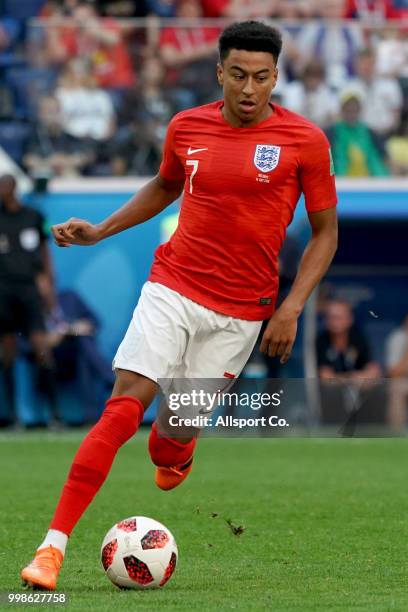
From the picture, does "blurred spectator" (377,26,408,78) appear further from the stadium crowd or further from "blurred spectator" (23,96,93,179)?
"blurred spectator" (23,96,93,179)

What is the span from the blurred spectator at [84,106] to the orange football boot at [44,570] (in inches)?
440

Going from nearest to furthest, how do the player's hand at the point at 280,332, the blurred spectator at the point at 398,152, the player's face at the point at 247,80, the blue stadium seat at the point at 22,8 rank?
the player's hand at the point at 280,332
the player's face at the point at 247,80
the blurred spectator at the point at 398,152
the blue stadium seat at the point at 22,8

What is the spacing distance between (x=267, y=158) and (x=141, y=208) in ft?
2.61

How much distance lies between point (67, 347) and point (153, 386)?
9.96 meters

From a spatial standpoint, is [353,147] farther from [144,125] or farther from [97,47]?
[97,47]

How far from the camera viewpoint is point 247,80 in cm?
592

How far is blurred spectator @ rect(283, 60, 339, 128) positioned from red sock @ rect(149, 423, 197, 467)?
984 cm

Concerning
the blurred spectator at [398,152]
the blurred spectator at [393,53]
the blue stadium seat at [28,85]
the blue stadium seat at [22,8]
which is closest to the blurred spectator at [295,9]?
the blurred spectator at [393,53]

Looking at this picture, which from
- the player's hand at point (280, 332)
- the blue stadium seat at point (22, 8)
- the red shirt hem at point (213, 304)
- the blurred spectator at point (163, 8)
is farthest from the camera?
the blue stadium seat at point (22, 8)

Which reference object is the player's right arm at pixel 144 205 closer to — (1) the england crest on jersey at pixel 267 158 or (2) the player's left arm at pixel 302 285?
(1) the england crest on jersey at pixel 267 158

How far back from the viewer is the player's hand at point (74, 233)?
6238mm

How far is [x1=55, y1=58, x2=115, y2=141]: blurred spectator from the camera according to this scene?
16234 millimetres

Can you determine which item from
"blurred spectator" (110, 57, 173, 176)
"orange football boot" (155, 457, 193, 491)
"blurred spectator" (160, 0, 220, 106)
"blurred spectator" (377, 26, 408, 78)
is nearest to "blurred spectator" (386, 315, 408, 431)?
A: "blurred spectator" (377, 26, 408, 78)

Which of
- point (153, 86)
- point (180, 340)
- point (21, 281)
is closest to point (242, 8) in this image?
point (153, 86)
